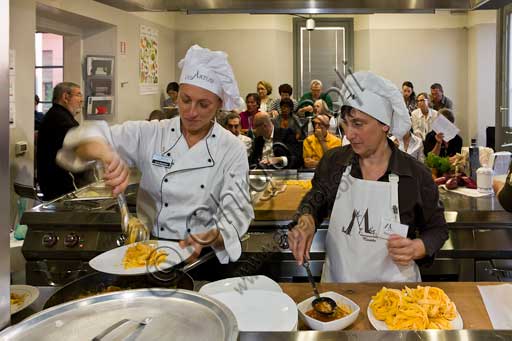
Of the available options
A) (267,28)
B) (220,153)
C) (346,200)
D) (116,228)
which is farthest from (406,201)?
(267,28)

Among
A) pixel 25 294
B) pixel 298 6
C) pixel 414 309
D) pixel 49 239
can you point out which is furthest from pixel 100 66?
pixel 414 309

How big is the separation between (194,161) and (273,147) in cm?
187

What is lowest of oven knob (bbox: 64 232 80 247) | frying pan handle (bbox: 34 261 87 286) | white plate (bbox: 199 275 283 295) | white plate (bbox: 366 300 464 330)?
frying pan handle (bbox: 34 261 87 286)

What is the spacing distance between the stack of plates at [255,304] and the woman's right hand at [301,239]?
0.76 ft

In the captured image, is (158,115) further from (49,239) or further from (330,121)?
(49,239)

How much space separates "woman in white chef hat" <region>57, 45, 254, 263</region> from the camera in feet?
4.99

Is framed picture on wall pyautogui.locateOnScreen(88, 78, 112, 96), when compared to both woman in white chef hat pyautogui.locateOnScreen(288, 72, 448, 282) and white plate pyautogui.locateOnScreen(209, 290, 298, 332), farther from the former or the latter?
white plate pyautogui.locateOnScreen(209, 290, 298, 332)

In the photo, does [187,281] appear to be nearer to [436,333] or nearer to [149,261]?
[149,261]

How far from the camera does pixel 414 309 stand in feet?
3.34

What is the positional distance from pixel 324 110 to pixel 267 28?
3.07m

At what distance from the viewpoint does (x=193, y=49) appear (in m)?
1.62

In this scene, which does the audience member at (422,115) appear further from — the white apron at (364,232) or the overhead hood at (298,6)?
the white apron at (364,232)

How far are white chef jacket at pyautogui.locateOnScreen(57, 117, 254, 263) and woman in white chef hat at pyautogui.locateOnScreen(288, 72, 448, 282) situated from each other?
0.24 metres

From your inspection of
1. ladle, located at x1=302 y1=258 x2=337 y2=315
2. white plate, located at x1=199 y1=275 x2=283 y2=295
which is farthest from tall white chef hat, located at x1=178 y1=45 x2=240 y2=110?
ladle, located at x1=302 y1=258 x2=337 y2=315
